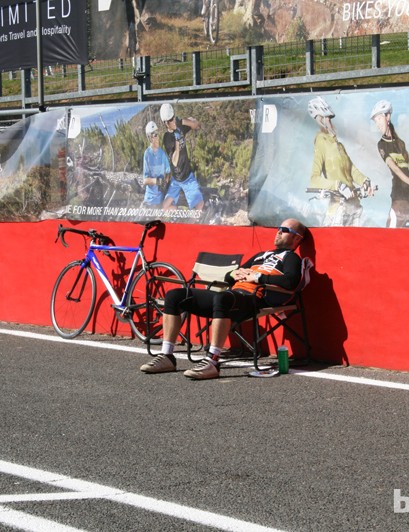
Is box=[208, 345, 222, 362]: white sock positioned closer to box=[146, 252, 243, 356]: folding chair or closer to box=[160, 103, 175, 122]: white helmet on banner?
box=[146, 252, 243, 356]: folding chair

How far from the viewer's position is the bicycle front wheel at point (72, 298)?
10828 millimetres

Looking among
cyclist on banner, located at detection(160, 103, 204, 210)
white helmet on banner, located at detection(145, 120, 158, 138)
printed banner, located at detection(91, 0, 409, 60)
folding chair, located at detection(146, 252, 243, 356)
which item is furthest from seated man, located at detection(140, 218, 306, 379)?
printed banner, located at detection(91, 0, 409, 60)

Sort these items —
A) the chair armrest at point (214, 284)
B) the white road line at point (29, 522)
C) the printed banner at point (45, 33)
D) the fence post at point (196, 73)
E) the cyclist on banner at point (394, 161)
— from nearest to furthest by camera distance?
the white road line at point (29, 522) < the cyclist on banner at point (394, 161) < the chair armrest at point (214, 284) < the printed banner at point (45, 33) < the fence post at point (196, 73)

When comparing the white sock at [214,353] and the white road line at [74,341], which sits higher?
the white sock at [214,353]

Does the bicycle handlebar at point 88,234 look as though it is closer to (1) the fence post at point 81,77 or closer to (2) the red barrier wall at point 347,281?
(2) the red barrier wall at point 347,281

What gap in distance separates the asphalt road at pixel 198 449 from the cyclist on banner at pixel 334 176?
1256 mm

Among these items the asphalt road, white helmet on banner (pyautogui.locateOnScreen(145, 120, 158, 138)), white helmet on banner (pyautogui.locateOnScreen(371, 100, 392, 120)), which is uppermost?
white helmet on banner (pyautogui.locateOnScreen(371, 100, 392, 120))

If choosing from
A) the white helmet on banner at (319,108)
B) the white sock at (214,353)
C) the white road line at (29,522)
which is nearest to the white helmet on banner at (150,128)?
the white helmet on banner at (319,108)

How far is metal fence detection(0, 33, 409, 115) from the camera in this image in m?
12.2

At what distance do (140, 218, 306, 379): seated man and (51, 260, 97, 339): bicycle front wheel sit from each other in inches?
82.6

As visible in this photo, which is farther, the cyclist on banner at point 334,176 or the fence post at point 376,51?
the fence post at point 376,51

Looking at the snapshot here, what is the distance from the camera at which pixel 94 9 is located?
13.8m

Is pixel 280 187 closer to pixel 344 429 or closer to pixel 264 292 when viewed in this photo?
pixel 264 292

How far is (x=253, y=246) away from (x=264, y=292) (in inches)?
35.0
